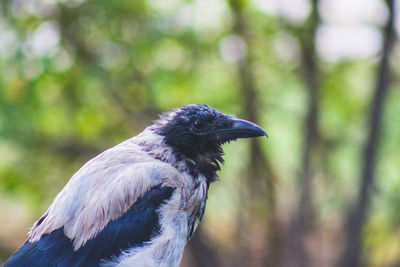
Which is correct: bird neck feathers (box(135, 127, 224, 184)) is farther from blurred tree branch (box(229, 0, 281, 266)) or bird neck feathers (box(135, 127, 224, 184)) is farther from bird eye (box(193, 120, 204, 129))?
blurred tree branch (box(229, 0, 281, 266))

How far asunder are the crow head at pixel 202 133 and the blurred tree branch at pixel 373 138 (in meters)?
3.39

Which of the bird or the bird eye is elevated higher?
the bird eye

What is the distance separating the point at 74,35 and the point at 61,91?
28.8 inches

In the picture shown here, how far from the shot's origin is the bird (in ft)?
10.7

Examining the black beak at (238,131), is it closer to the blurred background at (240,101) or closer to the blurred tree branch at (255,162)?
the blurred background at (240,101)

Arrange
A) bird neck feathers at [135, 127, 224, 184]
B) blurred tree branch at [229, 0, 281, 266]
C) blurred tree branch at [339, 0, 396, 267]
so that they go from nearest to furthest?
bird neck feathers at [135, 127, 224, 184] < blurred tree branch at [339, 0, 396, 267] < blurred tree branch at [229, 0, 281, 266]

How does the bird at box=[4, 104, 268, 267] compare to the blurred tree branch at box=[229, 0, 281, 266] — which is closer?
the bird at box=[4, 104, 268, 267]

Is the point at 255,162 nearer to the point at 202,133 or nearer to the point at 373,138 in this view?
the point at 373,138

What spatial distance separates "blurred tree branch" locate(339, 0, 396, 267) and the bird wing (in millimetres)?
3974

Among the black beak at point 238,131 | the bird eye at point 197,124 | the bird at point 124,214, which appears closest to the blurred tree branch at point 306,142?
the black beak at point 238,131

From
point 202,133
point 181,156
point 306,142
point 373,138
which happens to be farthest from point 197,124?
point 306,142

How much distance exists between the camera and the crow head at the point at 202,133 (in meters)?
3.68

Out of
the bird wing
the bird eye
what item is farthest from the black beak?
the bird wing

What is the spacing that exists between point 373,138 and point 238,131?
3.46 meters
